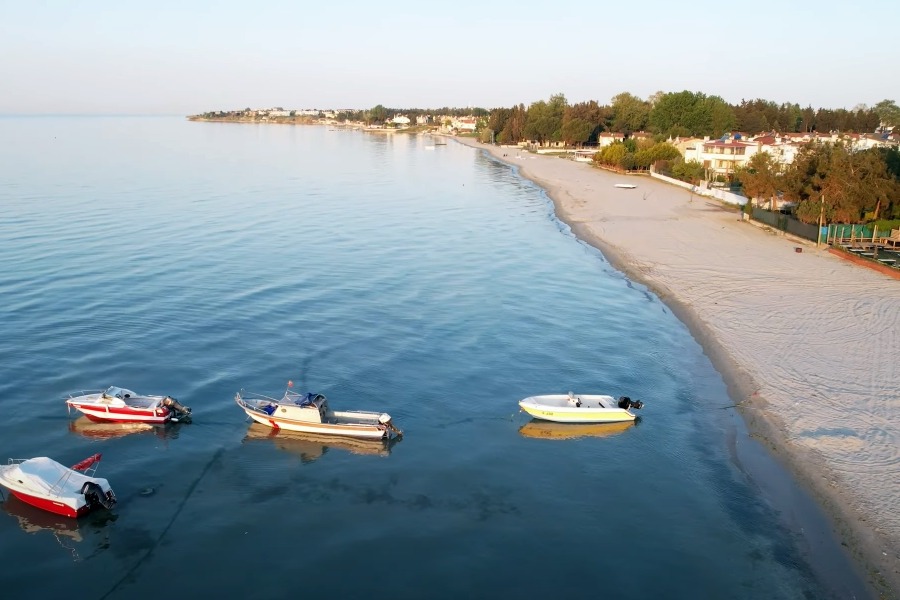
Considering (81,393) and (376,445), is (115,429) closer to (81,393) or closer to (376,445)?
(81,393)

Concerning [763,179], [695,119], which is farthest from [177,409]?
[695,119]

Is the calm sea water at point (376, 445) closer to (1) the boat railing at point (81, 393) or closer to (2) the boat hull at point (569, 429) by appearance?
(2) the boat hull at point (569, 429)

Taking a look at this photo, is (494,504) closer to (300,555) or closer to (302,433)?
(300,555)

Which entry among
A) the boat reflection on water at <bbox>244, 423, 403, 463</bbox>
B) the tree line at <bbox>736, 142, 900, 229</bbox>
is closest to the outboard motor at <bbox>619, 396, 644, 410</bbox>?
the boat reflection on water at <bbox>244, 423, 403, 463</bbox>

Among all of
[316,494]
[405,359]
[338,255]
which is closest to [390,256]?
[338,255]

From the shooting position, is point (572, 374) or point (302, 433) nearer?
point (302, 433)

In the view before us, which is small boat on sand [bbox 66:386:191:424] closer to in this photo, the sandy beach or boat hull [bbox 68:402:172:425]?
boat hull [bbox 68:402:172:425]
